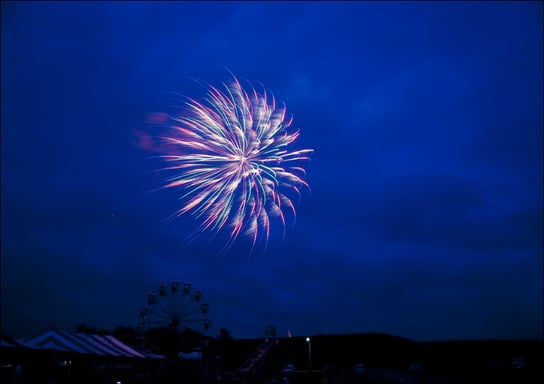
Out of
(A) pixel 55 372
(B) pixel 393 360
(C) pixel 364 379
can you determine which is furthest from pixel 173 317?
(B) pixel 393 360

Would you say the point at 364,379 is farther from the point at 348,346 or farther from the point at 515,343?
the point at 348,346

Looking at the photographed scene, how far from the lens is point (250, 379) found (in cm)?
3098

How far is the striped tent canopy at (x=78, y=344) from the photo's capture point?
23453 mm

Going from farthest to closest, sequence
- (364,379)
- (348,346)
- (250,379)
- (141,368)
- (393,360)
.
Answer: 1. (348,346)
2. (393,360)
3. (141,368)
4. (250,379)
5. (364,379)

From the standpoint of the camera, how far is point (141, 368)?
37125 millimetres

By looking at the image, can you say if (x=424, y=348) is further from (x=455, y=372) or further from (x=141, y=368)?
(x=141, y=368)

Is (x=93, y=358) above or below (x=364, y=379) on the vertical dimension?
above

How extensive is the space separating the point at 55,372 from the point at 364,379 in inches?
588

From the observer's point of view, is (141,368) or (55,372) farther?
(141,368)

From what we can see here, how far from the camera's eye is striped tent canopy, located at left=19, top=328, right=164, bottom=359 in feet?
76.9

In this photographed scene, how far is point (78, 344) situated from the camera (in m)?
25.1

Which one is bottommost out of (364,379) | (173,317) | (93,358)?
(364,379)

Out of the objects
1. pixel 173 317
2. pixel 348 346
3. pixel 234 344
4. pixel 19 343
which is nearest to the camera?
pixel 19 343

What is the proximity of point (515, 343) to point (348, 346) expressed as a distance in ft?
48.1
